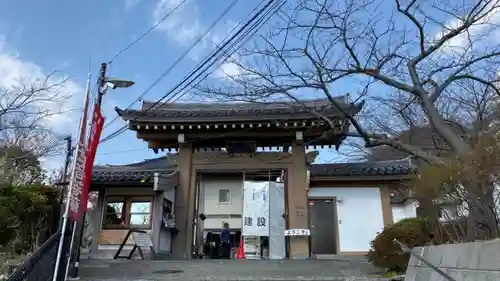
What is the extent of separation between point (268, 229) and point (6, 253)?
752 centimetres

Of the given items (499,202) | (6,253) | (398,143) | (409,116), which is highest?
(409,116)

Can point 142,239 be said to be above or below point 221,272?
above

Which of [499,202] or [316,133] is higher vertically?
[316,133]

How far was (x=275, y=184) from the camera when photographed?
45.5 ft

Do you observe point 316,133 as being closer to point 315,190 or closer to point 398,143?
point 315,190

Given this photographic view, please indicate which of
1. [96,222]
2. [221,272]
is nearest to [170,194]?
[96,222]

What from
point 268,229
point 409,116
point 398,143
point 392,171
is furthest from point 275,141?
point 398,143

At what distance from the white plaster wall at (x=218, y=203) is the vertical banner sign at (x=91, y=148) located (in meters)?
7.28

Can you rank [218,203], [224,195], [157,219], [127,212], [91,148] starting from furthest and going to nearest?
[218,203]
[224,195]
[127,212]
[157,219]
[91,148]

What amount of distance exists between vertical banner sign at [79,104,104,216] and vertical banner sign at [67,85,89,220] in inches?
7.8

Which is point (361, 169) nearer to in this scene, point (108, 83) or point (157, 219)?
point (157, 219)

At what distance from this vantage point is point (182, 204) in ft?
44.5

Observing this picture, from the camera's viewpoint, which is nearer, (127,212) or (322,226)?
(127,212)

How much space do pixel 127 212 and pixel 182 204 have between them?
199 centimetres
